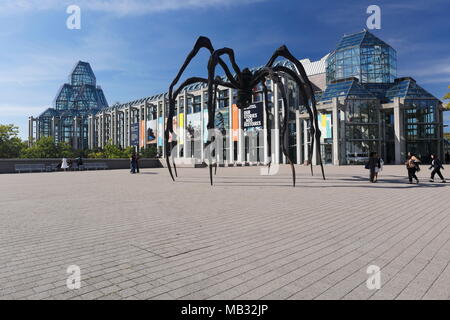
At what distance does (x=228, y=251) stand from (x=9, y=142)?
55.6 m

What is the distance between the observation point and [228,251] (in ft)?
12.1

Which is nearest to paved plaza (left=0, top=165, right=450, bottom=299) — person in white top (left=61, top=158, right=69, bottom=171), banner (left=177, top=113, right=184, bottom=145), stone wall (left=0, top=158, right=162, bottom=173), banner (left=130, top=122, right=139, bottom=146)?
person in white top (left=61, top=158, right=69, bottom=171)

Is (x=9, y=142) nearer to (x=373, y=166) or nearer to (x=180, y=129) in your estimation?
(x=180, y=129)

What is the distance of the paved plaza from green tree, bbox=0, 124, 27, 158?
46844 millimetres

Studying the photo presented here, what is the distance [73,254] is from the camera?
11.8 feet

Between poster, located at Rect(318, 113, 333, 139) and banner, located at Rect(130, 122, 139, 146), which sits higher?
banner, located at Rect(130, 122, 139, 146)

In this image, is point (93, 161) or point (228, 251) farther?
point (93, 161)

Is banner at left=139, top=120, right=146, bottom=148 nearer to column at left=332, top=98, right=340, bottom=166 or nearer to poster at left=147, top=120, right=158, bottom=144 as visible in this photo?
poster at left=147, top=120, right=158, bottom=144

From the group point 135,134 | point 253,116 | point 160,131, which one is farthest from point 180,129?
point 253,116

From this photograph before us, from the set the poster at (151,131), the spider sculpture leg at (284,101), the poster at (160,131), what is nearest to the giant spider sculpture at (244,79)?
the spider sculpture leg at (284,101)

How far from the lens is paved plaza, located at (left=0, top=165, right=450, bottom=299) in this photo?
Result: 2582 mm

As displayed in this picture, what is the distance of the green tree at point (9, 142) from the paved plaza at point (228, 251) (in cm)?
4684
